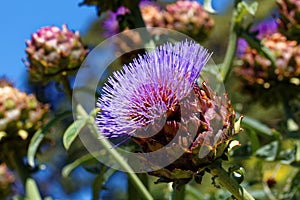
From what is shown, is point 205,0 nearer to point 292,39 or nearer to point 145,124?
point 292,39

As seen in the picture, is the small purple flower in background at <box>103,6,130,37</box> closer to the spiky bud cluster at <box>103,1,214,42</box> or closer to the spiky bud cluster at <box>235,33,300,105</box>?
the spiky bud cluster at <box>103,1,214,42</box>

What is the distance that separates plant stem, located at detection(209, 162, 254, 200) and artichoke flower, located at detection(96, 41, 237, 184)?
0.01 meters

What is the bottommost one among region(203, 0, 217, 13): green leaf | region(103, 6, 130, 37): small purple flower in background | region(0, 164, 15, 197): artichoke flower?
region(0, 164, 15, 197): artichoke flower

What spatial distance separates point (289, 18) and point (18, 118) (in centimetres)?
76

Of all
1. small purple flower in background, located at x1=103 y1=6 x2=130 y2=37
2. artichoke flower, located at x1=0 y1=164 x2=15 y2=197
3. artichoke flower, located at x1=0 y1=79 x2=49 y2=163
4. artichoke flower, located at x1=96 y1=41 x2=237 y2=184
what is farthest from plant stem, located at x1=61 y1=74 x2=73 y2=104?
artichoke flower, located at x1=0 y1=164 x2=15 y2=197

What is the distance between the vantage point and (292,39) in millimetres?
1660

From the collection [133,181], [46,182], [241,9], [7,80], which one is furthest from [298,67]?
[46,182]

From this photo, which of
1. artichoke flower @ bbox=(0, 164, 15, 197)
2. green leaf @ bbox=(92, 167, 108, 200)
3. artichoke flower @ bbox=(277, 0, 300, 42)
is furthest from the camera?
artichoke flower @ bbox=(0, 164, 15, 197)

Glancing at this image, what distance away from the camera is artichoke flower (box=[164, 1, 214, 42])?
6.18ft

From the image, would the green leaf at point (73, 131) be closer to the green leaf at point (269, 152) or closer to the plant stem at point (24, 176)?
the plant stem at point (24, 176)

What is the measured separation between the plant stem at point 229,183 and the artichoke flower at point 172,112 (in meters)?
0.01

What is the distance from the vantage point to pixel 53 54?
1466 millimetres

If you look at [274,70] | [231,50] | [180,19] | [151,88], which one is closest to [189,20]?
[180,19]

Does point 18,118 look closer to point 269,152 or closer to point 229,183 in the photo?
point 269,152
